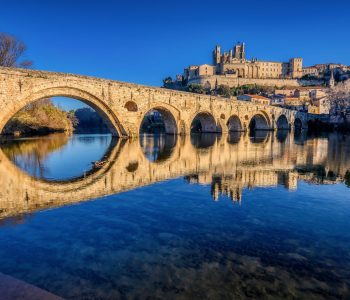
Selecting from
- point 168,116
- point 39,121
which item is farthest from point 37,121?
→ point 168,116

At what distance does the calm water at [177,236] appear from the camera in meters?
3.88

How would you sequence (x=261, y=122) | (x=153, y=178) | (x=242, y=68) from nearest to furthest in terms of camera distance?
1. (x=153, y=178)
2. (x=261, y=122)
3. (x=242, y=68)

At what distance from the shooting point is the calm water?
3877mm

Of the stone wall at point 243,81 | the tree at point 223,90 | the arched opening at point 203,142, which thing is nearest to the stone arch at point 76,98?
the arched opening at point 203,142

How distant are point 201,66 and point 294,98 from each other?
43979 millimetres

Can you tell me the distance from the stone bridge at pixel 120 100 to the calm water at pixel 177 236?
41.6 ft

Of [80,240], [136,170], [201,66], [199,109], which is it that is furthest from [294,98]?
[80,240]

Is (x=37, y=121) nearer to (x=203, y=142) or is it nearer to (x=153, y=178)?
(x=203, y=142)

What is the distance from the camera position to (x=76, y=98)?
26.2 meters

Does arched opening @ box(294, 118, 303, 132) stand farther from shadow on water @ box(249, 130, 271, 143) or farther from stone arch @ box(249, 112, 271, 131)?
shadow on water @ box(249, 130, 271, 143)

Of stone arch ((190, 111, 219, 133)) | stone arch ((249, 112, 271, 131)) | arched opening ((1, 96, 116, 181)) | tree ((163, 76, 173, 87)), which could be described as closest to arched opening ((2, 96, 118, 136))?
arched opening ((1, 96, 116, 181))

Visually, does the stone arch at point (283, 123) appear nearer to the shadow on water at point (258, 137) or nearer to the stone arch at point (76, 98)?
the shadow on water at point (258, 137)

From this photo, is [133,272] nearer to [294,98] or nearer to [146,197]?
[146,197]

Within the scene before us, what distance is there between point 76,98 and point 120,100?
15.2 feet
